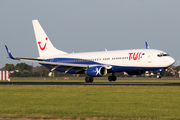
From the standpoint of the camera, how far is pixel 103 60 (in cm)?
4891

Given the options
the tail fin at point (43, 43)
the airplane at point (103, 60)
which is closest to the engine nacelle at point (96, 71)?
the airplane at point (103, 60)

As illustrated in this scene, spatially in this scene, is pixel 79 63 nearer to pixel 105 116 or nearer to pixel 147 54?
pixel 147 54

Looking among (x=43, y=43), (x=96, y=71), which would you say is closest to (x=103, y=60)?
(x=96, y=71)

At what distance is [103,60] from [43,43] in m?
14.6

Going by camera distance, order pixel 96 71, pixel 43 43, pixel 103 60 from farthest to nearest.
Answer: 1. pixel 43 43
2. pixel 103 60
3. pixel 96 71

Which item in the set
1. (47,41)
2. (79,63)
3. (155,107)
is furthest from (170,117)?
(47,41)

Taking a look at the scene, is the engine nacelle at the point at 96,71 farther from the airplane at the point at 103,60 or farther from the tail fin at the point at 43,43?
the tail fin at the point at 43,43

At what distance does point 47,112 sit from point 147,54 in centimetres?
3187

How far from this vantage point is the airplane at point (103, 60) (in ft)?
146

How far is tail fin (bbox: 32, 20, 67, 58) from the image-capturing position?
57.6 meters

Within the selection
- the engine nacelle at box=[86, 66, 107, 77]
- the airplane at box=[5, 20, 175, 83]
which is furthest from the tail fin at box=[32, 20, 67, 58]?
the engine nacelle at box=[86, 66, 107, 77]

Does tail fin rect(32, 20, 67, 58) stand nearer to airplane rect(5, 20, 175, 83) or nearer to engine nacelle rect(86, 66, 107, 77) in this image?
airplane rect(5, 20, 175, 83)

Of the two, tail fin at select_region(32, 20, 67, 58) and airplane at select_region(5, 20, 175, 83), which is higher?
tail fin at select_region(32, 20, 67, 58)

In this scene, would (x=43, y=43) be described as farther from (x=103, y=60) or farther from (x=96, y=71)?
(x=96, y=71)
